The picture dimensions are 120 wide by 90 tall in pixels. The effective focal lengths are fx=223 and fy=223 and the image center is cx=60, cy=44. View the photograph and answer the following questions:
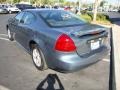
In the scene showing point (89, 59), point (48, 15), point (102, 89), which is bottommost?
point (102, 89)

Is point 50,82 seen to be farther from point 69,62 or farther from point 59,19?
point 59,19

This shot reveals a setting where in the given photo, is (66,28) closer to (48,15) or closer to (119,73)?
(48,15)

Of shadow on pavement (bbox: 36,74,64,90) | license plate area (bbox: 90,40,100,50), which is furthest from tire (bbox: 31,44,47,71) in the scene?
license plate area (bbox: 90,40,100,50)

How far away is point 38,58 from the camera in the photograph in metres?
5.87

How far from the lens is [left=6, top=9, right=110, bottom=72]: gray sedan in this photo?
4992 mm

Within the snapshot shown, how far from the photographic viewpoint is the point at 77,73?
5648 mm

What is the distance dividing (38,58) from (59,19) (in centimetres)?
120

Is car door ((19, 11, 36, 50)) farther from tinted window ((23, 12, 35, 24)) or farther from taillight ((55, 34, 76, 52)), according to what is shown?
taillight ((55, 34, 76, 52))

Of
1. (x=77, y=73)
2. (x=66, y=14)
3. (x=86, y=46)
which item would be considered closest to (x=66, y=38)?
(x=86, y=46)

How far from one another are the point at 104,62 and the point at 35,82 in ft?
7.82

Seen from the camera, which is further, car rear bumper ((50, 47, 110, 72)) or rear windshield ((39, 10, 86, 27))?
rear windshield ((39, 10, 86, 27))

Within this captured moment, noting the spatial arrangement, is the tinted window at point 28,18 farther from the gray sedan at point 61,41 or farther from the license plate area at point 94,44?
the license plate area at point 94,44

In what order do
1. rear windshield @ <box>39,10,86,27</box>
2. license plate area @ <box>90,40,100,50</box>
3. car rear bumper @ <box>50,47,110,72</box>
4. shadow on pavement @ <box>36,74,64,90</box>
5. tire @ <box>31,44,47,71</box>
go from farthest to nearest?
1. rear windshield @ <box>39,10,86,27</box>
2. tire @ <box>31,44,47,71</box>
3. license plate area @ <box>90,40,100,50</box>
4. car rear bumper @ <box>50,47,110,72</box>
5. shadow on pavement @ <box>36,74,64,90</box>

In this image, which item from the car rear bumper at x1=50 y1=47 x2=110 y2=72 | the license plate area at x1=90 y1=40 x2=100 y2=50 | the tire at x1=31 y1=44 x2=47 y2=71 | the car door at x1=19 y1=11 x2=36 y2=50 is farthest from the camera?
the car door at x1=19 y1=11 x2=36 y2=50
